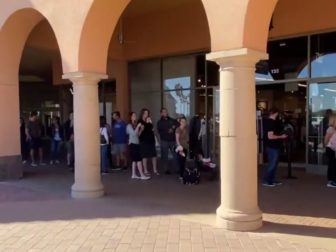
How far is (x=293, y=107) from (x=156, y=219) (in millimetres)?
7251

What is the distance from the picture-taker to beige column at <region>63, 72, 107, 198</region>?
30.3 ft

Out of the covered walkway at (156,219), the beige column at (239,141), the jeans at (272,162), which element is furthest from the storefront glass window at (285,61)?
the beige column at (239,141)

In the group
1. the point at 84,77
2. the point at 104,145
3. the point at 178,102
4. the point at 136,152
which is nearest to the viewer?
the point at 84,77

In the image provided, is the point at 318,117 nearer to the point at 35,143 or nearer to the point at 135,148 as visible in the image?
the point at 135,148

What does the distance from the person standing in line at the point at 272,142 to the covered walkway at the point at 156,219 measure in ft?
1.27

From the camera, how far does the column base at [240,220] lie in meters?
6.54

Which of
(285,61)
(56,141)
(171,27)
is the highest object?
(171,27)

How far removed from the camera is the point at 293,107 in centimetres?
1312

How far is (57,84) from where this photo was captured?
19.8 meters

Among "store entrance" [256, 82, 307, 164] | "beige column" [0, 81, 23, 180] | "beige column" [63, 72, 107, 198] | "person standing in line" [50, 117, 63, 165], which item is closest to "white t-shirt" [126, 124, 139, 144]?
"beige column" [63, 72, 107, 198]

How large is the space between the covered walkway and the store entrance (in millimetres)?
2262

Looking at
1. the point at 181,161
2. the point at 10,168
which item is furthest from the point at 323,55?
the point at 10,168

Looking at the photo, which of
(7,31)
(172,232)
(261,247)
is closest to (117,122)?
(7,31)

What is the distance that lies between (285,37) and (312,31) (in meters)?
0.87
